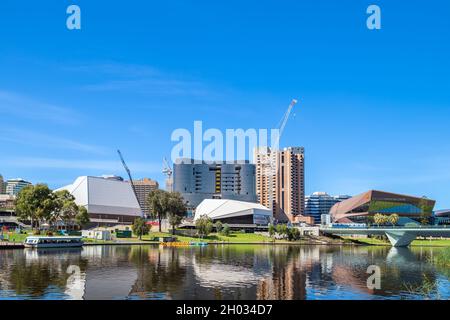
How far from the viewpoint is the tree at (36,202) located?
6275 inches

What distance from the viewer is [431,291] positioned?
202 ft

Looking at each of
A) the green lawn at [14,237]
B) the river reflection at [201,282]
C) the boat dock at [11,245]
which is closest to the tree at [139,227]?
the green lawn at [14,237]

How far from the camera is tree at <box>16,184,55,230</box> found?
159 metres

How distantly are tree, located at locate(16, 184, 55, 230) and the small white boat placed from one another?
1840 cm

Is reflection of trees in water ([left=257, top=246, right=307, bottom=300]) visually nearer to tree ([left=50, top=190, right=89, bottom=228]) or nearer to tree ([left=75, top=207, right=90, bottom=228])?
tree ([left=50, top=190, right=89, bottom=228])

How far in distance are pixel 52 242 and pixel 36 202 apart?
25.5m

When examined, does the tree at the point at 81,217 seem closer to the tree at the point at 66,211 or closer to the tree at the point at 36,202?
Result: the tree at the point at 66,211

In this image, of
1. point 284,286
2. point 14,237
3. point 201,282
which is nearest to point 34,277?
point 201,282

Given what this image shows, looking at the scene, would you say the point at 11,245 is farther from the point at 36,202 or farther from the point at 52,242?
the point at 36,202

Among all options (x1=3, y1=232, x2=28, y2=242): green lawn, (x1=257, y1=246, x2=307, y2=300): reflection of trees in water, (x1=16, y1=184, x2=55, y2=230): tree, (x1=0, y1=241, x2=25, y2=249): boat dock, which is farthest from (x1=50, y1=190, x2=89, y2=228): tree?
(x1=257, y1=246, x2=307, y2=300): reflection of trees in water
